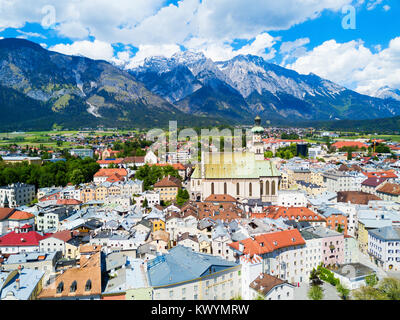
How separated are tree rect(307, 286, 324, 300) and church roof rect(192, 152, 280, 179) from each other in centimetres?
2049

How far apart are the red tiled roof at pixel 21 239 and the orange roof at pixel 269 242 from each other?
1816 centimetres

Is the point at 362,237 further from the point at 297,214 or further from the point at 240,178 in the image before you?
the point at 240,178

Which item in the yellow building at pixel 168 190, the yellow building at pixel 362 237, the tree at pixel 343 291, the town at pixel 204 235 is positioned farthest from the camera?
the yellow building at pixel 168 190

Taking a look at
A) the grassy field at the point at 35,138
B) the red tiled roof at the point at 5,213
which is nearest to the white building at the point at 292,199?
the red tiled roof at the point at 5,213

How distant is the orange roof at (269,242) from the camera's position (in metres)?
21.7

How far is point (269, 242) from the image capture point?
22656 millimetres

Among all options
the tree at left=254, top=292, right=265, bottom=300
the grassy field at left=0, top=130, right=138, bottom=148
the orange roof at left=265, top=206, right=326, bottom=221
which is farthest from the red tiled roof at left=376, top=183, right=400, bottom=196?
the grassy field at left=0, top=130, right=138, bottom=148

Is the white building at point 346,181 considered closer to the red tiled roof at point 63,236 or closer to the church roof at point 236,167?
the church roof at point 236,167

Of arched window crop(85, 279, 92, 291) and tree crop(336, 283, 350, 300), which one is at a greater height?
arched window crop(85, 279, 92, 291)

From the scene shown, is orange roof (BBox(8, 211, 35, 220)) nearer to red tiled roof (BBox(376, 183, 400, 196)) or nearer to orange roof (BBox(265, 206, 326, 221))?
orange roof (BBox(265, 206, 326, 221))

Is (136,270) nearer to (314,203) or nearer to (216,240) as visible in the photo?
(216,240)

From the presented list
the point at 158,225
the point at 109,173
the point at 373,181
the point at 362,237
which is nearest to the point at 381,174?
the point at 373,181

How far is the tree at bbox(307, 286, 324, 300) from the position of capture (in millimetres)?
20609

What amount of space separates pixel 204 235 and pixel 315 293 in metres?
→ 10.1
